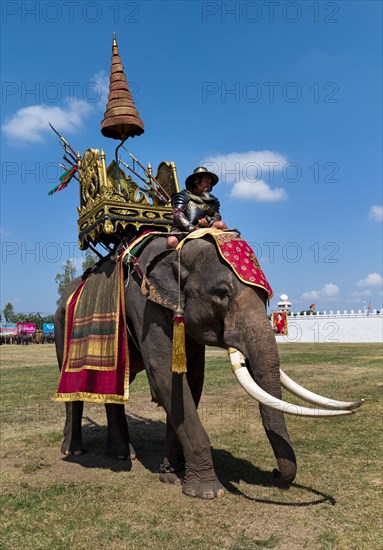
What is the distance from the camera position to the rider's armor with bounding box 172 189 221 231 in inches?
231

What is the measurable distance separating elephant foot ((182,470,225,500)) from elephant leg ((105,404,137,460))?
5.58 ft

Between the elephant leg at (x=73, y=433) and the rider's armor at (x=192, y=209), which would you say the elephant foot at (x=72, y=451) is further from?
the rider's armor at (x=192, y=209)

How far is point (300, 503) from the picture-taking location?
15.7 ft

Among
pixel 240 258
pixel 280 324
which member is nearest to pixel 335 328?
pixel 280 324

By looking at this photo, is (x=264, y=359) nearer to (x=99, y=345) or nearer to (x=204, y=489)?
(x=204, y=489)

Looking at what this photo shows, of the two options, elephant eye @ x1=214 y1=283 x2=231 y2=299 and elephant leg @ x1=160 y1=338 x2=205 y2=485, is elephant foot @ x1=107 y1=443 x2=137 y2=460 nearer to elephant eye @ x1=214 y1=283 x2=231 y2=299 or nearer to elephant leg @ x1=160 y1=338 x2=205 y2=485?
elephant leg @ x1=160 y1=338 x2=205 y2=485

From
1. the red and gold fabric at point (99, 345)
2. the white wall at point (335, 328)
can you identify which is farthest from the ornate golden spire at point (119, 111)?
the white wall at point (335, 328)

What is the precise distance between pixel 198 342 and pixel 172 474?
152 centimetres

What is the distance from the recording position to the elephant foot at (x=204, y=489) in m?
5.04

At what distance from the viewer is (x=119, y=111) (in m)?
7.15

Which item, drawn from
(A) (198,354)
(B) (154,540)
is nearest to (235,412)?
(A) (198,354)

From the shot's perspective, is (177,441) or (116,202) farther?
(116,202)

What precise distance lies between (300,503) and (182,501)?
1114mm

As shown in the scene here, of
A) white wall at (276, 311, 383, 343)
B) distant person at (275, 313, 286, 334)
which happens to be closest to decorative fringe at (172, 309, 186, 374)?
white wall at (276, 311, 383, 343)
